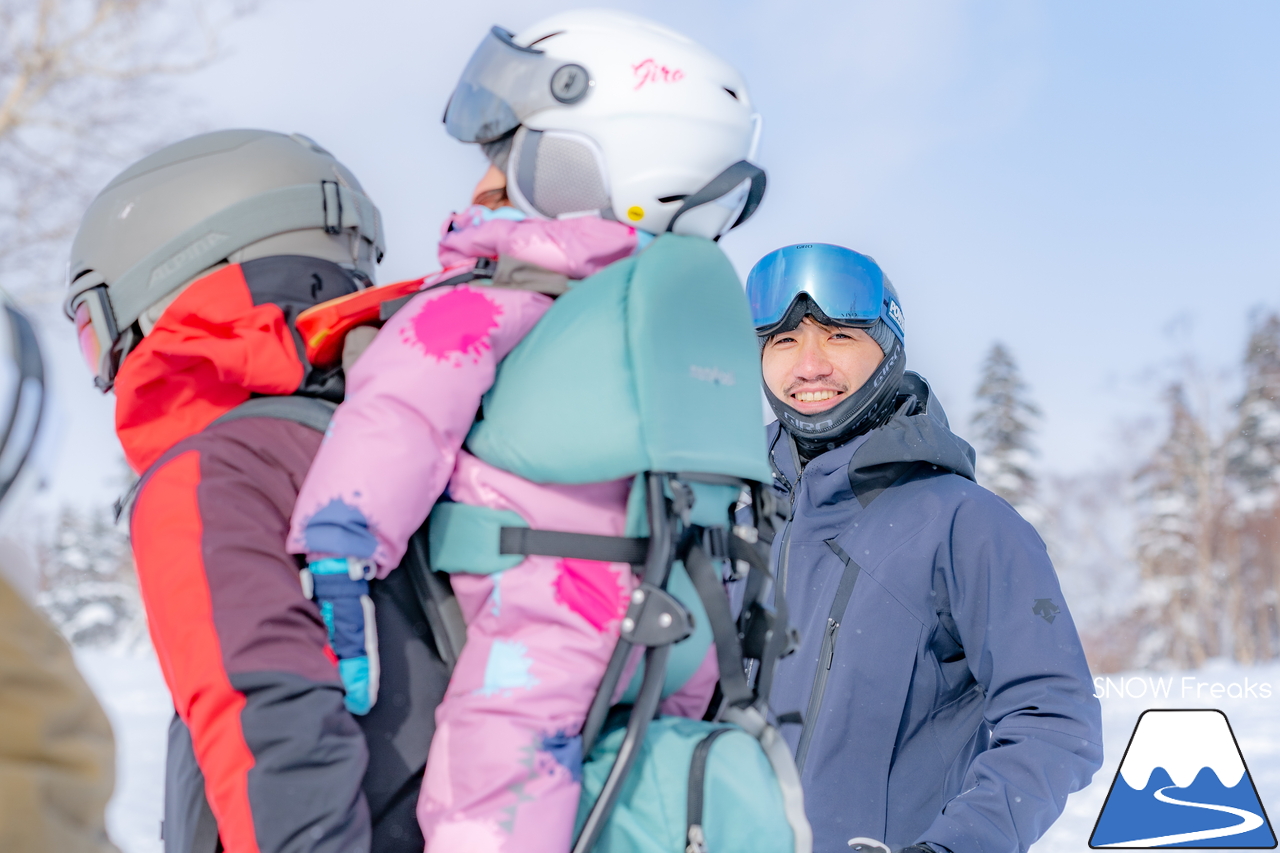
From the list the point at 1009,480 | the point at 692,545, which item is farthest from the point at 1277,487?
the point at 692,545

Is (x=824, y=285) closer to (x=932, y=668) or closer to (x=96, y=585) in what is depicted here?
(x=932, y=668)

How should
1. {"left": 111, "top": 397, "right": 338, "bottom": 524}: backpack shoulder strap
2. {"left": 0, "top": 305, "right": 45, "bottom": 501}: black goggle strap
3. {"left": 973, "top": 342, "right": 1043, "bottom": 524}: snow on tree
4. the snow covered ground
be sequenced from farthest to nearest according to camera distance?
{"left": 973, "top": 342, "right": 1043, "bottom": 524}: snow on tree, the snow covered ground, {"left": 111, "top": 397, "right": 338, "bottom": 524}: backpack shoulder strap, {"left": 0, "top": 305, "right": 45, "bottom": 501}: black goggle strap

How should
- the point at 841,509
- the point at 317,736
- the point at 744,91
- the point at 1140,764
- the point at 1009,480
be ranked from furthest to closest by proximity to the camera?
the point at 1009,480
the point at 1140,764
the point at 841,509
the point at 744,91
the point at 317,736

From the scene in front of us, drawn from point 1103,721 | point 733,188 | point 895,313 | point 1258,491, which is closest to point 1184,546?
point 1258,491

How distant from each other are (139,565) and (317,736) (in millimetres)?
422

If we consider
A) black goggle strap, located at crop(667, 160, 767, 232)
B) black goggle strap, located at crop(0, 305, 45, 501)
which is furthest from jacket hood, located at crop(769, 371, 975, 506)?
black goggle strap, located at crop(0, 305, 45, 501)

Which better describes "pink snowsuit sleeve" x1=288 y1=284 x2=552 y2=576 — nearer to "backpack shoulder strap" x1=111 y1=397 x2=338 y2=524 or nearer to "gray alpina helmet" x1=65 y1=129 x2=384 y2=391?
"backpack shoulder strap" x1=111 y1=397 x2=338 y2=524

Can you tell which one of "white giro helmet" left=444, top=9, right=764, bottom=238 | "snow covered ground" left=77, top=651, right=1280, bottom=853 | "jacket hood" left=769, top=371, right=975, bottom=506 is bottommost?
"snow covered ground" left=77, top=651, right=1280, bottom=853

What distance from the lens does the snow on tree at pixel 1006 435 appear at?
93.3 ft

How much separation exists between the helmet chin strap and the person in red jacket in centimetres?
170

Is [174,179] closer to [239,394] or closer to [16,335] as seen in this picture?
[239,394]

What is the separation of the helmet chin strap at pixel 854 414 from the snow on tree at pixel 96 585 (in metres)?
28.7

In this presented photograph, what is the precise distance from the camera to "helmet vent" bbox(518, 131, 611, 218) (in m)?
1.92

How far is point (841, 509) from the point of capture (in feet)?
10.4
